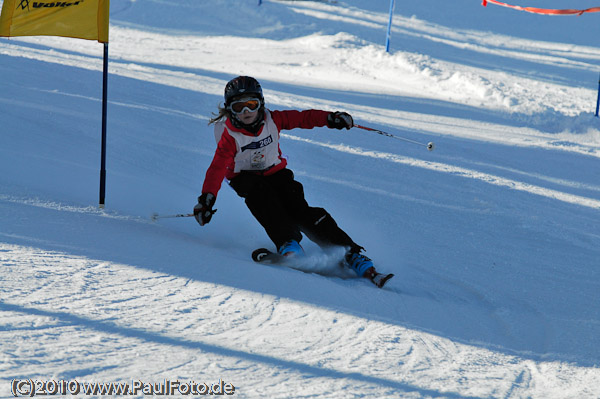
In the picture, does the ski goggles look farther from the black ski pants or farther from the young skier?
the black ski pants

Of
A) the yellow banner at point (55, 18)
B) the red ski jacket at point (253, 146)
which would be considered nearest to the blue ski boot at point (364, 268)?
the red ski jacket at point (253, 146)

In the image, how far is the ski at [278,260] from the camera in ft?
12.9

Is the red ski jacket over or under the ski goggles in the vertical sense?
under

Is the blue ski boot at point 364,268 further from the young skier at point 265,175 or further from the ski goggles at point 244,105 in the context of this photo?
the ski goggles at point 244,105

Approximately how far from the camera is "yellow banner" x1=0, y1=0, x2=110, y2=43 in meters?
4.06

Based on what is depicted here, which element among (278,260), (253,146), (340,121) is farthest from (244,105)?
(278,260)

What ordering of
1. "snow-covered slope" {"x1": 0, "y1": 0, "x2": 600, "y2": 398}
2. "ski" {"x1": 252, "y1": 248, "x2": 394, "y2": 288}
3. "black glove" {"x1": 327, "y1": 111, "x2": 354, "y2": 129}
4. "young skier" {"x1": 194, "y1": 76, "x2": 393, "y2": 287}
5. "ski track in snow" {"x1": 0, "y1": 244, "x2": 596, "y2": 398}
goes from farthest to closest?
1. "black glove" {"x1": 327, "y1": 111, "x2": 354, "y2": 129}
2. "young skier" {"x1": 194, "y1": 76, "x2": 393, "y2": 287}
3. "ski" {"x1": 252, "y1": 248, "x2": 394, "y2": 288}
4. "snow-covered slope" {"x1": 0, "y1": 0, "x2": 600, "y2": 398}
5. "ski track in snow" {"x1": 0, "y1": 244, "x2": 596, "y2": 398}

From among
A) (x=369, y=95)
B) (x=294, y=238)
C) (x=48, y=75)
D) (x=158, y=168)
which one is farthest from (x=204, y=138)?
(x=369, y=95)

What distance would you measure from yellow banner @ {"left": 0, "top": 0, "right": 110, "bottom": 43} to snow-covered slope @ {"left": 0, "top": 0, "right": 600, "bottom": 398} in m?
1.17

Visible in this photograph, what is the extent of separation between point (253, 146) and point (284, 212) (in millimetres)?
546

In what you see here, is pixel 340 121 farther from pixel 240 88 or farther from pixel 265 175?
pixel 240 88

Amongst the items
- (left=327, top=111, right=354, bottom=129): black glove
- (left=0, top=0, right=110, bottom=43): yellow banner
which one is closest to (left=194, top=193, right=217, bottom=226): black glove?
(left=327, top=111, right=354, bottom=129): black glove

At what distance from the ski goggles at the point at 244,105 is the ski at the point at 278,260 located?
103 centimetres

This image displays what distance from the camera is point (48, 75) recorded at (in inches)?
349
